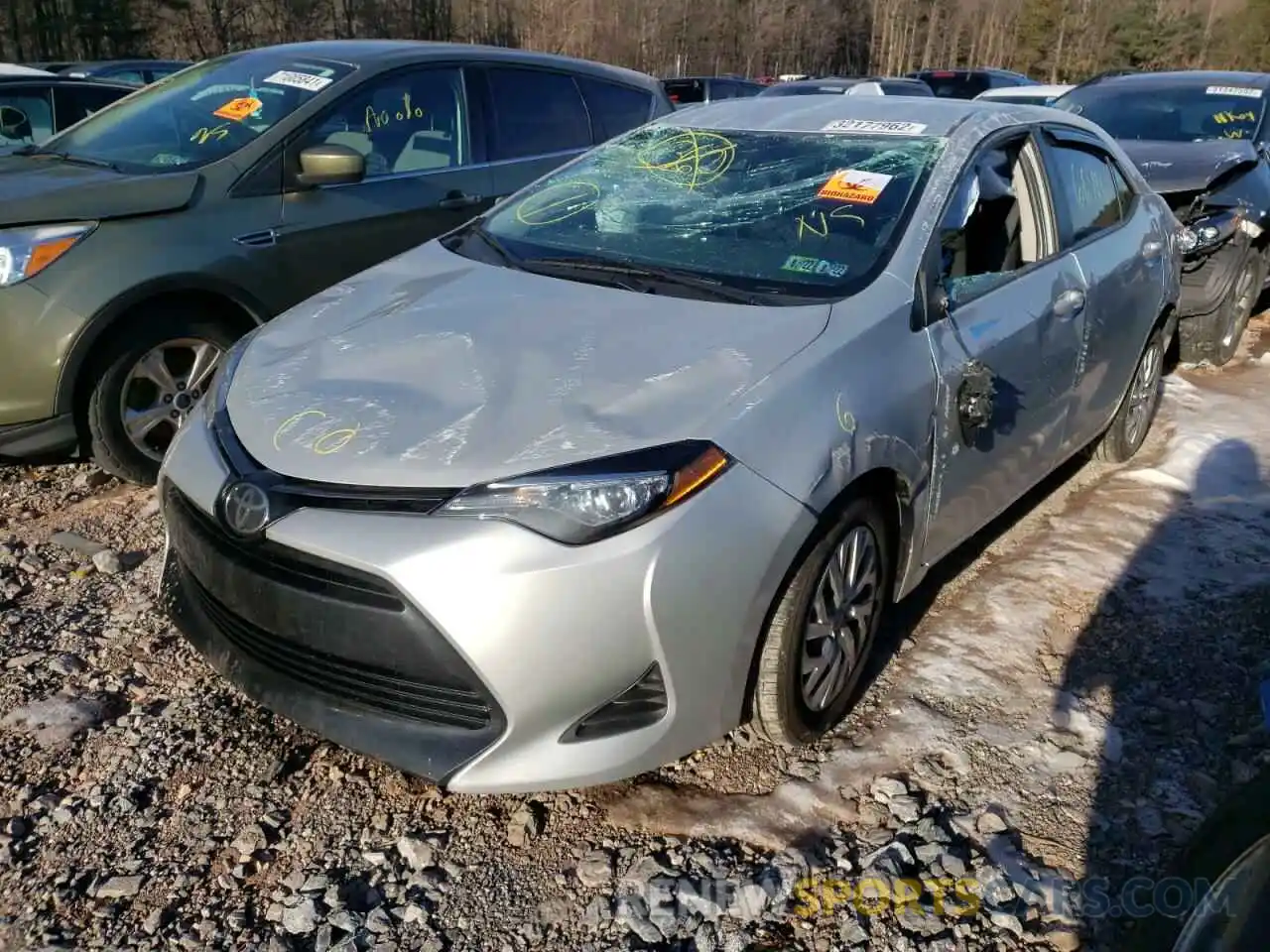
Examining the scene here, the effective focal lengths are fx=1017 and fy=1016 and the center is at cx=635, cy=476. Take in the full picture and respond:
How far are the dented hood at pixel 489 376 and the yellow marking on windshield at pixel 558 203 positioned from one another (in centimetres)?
48

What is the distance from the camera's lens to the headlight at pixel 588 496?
204cm

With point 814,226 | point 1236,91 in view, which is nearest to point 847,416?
point 814,226

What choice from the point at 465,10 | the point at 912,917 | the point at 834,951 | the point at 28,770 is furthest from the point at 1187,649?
the point at 465,10

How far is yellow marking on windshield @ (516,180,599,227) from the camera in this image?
3402 millimetres

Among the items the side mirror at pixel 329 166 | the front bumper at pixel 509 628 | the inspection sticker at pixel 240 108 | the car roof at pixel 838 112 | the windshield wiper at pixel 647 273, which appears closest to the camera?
the front bumper at pixel 509 628

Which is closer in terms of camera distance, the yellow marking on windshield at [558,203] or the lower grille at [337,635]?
the lower grille at [337,635]

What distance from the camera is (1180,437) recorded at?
5.04m

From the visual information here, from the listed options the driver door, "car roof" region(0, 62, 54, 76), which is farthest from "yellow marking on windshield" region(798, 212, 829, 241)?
"car roof" region(0, 62, 54, 76)

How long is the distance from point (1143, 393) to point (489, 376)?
3481mm

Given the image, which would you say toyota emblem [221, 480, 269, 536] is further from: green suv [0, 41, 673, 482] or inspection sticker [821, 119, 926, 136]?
inspection sticker [821, 119, 926, 136]

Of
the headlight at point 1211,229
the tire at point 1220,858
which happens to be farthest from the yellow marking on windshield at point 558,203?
the headlight at point 1211,229

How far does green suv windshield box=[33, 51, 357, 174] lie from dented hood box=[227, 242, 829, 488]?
165 cm

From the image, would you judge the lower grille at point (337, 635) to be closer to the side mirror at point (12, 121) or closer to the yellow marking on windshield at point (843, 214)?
the yellow marking on windshield at point (843, 214)

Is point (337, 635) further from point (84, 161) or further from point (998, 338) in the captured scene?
point (84, 161)
